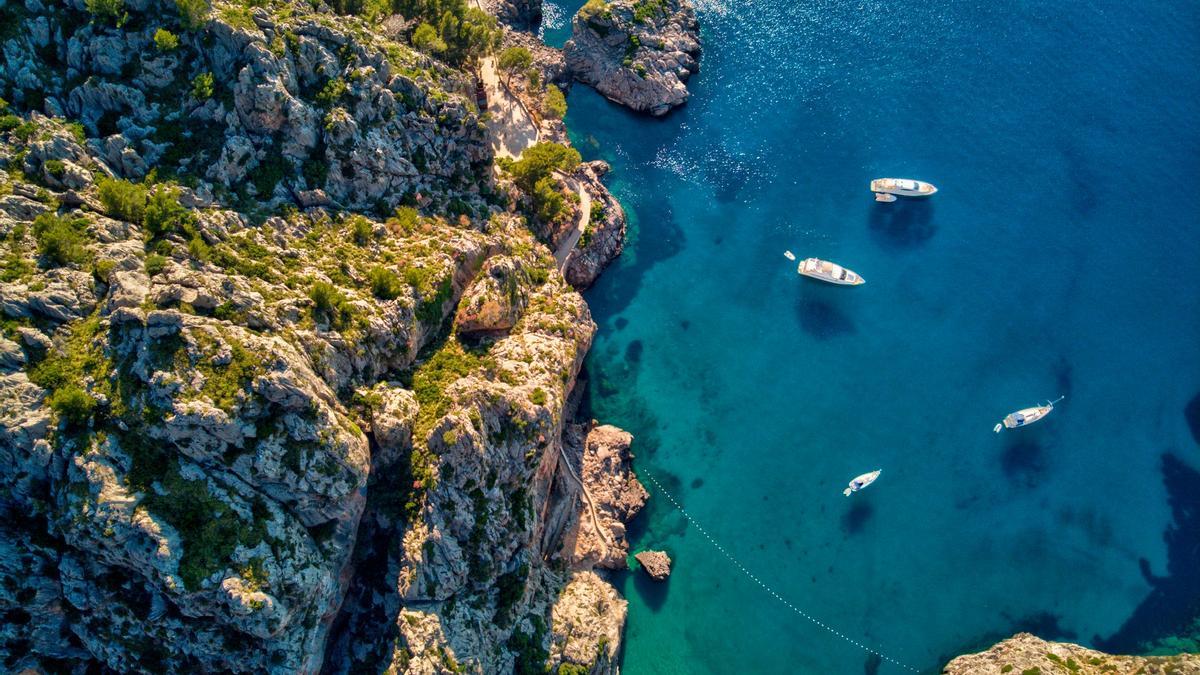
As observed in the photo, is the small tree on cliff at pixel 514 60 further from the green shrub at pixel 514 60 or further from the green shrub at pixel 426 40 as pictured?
the green shrub at pixel 426 40

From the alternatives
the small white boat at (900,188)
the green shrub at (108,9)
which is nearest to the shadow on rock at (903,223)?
the small white boat at (900,188)

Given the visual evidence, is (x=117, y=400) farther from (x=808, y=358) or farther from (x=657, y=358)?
(x=808, y=358)

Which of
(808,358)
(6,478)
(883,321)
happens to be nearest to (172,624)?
(6,478)

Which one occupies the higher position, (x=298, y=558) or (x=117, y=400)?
(x=117, y=400)

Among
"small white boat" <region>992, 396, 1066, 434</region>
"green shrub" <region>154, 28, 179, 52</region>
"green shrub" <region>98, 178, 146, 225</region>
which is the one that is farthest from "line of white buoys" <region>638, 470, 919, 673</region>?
"green shrub" <region>154, 28, 179, 52</region>

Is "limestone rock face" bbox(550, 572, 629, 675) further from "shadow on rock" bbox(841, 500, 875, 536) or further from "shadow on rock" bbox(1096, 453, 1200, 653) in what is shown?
"shadow on rock" bbox(1096, 453, 1200, 653)

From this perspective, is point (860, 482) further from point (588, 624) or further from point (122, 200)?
point (122, 200)

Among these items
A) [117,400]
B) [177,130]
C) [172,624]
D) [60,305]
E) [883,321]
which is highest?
[177,130]
